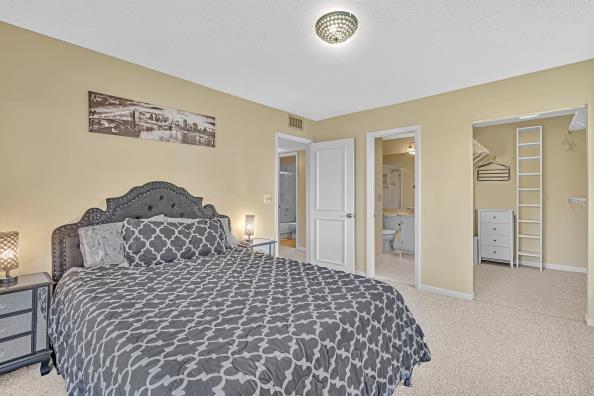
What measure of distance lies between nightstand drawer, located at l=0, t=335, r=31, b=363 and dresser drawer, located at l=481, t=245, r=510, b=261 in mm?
6169

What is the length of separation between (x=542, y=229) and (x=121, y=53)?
645 cm

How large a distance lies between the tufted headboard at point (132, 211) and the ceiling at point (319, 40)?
4.20ft

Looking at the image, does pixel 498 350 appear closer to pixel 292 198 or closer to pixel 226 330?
pixel 226 330

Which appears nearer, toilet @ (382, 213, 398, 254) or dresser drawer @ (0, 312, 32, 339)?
dresser drawer @ (0, 312, 32, 339)

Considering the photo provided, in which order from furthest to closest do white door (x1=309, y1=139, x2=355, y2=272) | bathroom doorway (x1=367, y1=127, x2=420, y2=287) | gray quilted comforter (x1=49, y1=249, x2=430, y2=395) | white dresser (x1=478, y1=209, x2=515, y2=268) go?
1. white dresser (x1=478, y1=209, x2=515, y2=268)
2. white door (x1=309, y1=139, x2=355, y2=272)
3. bathroom doorway (x1=367, y1=127, x2=420, y2=287)
4. gray quilted comforter (x1=49, y1=249, x2=430, y2=395)

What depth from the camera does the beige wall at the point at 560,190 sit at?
4.61m

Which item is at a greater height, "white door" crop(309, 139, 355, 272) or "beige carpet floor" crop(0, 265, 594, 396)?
"white door" crop(309, 139, 355, 272)

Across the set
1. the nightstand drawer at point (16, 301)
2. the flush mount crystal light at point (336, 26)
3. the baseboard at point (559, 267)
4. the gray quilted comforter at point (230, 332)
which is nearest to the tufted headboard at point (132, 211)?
the gray quilted comforter at point (230, 332)

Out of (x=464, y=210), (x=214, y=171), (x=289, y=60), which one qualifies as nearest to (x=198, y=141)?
(x=214, y=171)

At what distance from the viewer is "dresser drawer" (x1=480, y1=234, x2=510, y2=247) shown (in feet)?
16.7

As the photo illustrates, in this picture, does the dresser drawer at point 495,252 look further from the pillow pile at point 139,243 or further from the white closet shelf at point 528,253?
the pillow pile at point 139,243

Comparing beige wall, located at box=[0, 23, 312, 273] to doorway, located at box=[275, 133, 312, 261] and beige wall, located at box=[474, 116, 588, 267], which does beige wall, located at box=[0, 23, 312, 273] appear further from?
beige wall, located at box=[474, 116, 588, 267]

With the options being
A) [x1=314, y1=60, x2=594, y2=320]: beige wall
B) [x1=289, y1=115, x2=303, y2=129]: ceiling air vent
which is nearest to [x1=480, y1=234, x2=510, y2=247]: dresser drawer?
[x1=314, y1=60, x2=594, y2=320]: beige wall

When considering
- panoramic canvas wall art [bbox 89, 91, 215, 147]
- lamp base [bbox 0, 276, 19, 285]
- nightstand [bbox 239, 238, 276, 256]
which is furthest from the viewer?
nightstand [bbox 239, 238, 276, 256]
